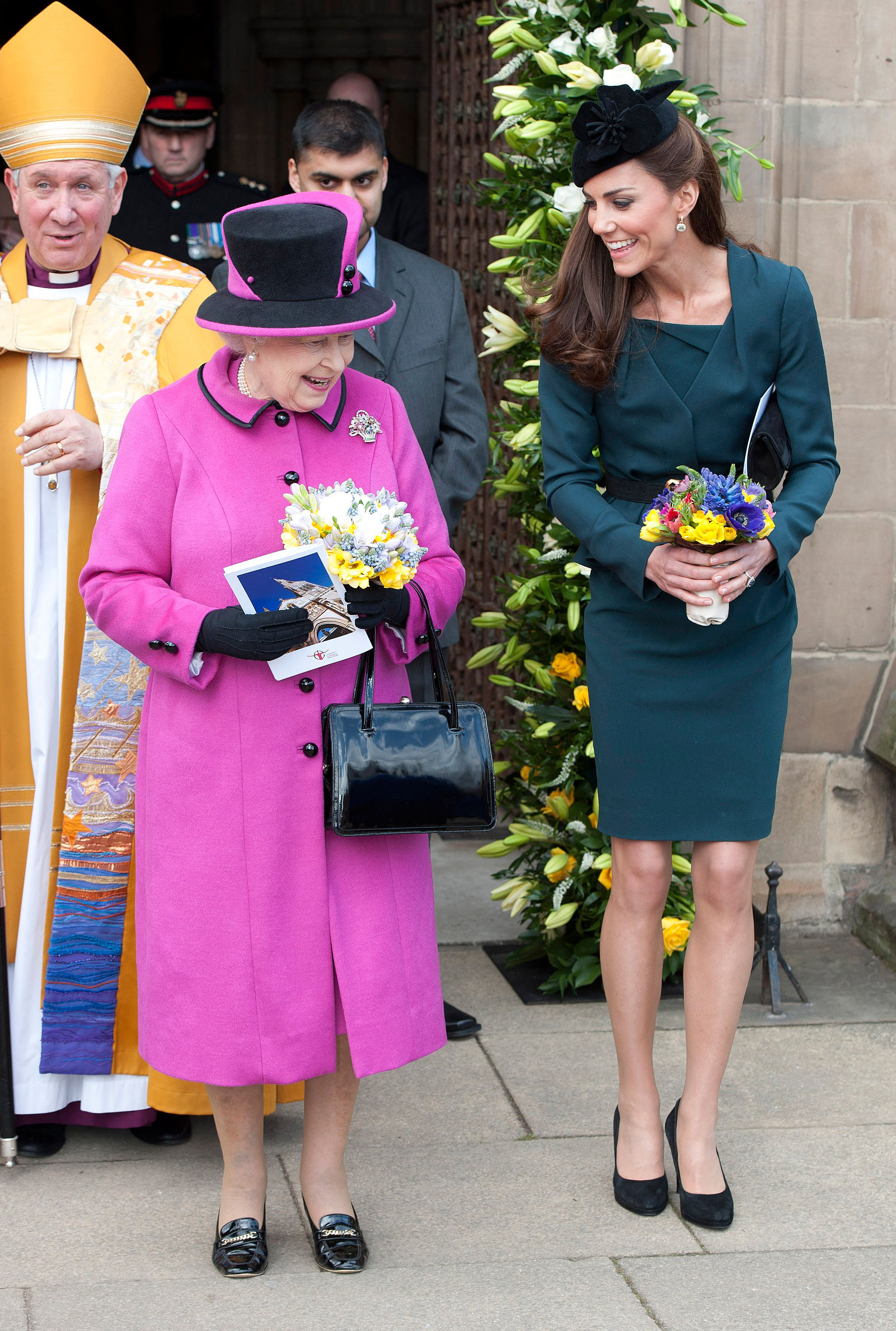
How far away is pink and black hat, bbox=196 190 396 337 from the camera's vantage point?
264 cm

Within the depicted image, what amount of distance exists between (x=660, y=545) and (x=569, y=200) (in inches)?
50.7

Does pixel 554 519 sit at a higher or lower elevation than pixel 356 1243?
higher

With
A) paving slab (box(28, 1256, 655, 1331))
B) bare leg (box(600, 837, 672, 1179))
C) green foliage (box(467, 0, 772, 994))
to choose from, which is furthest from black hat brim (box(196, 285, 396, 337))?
paving slab (box(28, 1256, 655, 1331))

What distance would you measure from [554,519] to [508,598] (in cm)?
23

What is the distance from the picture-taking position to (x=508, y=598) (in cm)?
422

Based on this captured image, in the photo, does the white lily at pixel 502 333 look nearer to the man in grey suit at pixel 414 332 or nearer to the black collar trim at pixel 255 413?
the man in grey suit at pixel 414 332

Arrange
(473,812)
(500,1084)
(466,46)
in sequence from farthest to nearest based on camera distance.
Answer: (466,46) < (500,1084) < (473,812)

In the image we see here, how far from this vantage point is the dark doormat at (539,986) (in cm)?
430

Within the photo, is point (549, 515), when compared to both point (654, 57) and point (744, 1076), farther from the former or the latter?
point (744, 1076)

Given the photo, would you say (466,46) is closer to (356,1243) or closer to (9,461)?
(9,461)

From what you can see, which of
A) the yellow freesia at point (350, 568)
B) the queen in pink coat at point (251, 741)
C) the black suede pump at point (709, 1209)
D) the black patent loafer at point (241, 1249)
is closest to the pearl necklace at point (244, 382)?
the queen in pink coat at point (251, 741)

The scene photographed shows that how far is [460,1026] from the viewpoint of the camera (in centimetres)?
407

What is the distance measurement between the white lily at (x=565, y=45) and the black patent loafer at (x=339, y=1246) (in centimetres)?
265

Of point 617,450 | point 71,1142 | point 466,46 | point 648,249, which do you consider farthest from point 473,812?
point 466,46
